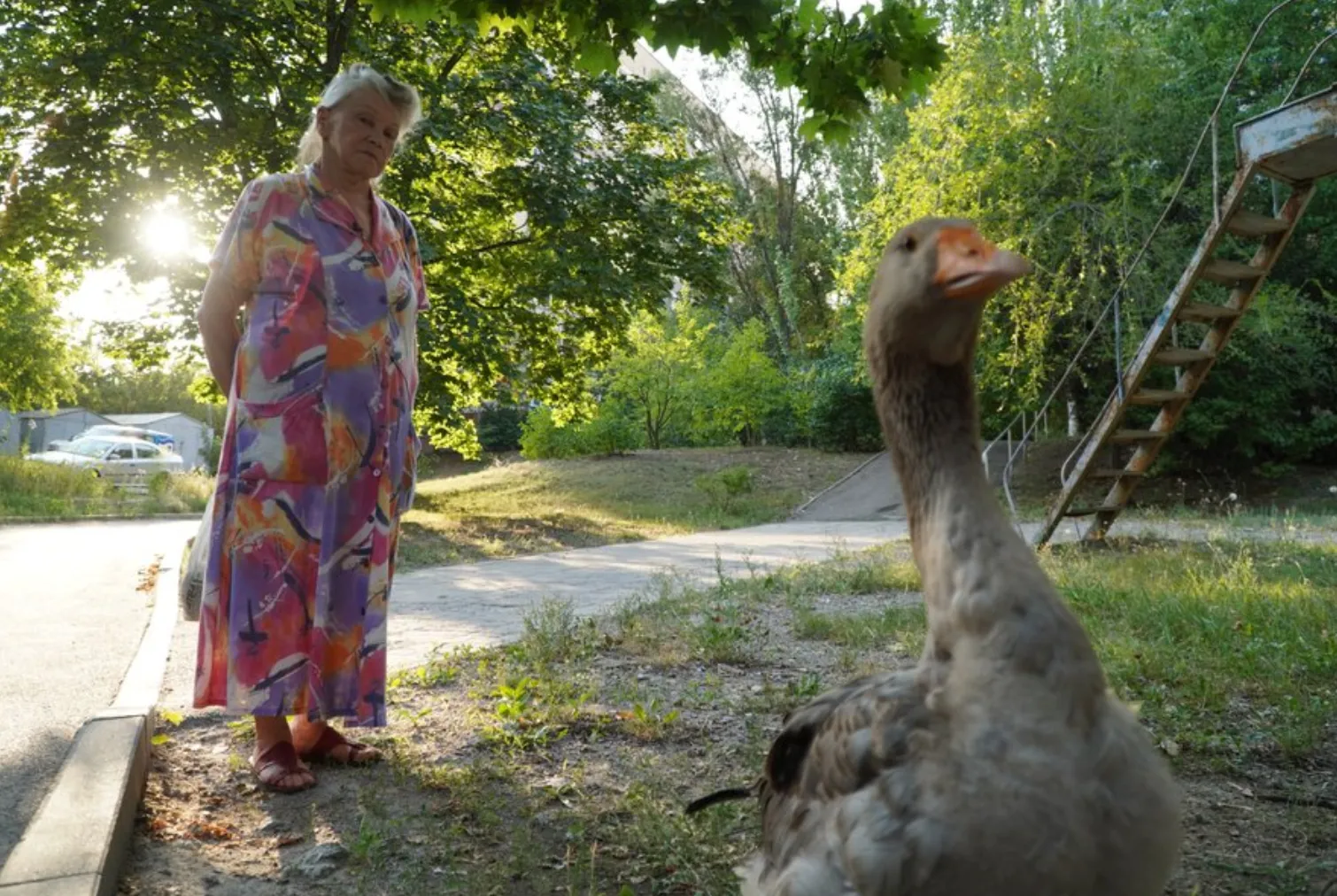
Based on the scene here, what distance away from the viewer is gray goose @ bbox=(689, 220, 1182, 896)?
5.38ft

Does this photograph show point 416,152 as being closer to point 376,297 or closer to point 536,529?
point 536,529

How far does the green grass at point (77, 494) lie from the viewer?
69.4 feet

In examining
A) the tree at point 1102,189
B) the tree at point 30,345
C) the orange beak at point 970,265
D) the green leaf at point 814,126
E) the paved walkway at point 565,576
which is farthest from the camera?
the tree at point 30,345

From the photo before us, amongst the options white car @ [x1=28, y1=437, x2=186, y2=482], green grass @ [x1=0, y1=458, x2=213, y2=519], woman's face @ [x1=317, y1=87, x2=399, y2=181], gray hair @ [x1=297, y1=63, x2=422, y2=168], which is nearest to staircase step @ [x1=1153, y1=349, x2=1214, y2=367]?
gray hair @ [x1=297, y1=63, x2=422, y2=168]

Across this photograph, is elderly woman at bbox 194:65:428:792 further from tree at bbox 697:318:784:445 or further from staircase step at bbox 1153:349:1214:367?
tree at bbox 697:318:784:445

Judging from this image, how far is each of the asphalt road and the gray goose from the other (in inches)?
114

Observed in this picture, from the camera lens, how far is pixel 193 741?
4477 millimetres

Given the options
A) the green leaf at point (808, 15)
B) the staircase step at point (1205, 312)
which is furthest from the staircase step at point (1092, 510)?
the green leaf at point (808, 15)

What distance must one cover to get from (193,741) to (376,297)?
225 centimetres

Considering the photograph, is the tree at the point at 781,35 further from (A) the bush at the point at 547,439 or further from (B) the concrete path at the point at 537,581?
(A) the bush at the point at 547,439

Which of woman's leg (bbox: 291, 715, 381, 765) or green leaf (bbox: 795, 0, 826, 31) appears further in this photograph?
woman's leg (bbox: 291, 715, 381, 765)

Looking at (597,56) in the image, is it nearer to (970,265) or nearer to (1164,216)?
(970,265)

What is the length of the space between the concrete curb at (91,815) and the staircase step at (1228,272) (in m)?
8.52

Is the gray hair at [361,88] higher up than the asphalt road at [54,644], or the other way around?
the gray hair at [361,88]
